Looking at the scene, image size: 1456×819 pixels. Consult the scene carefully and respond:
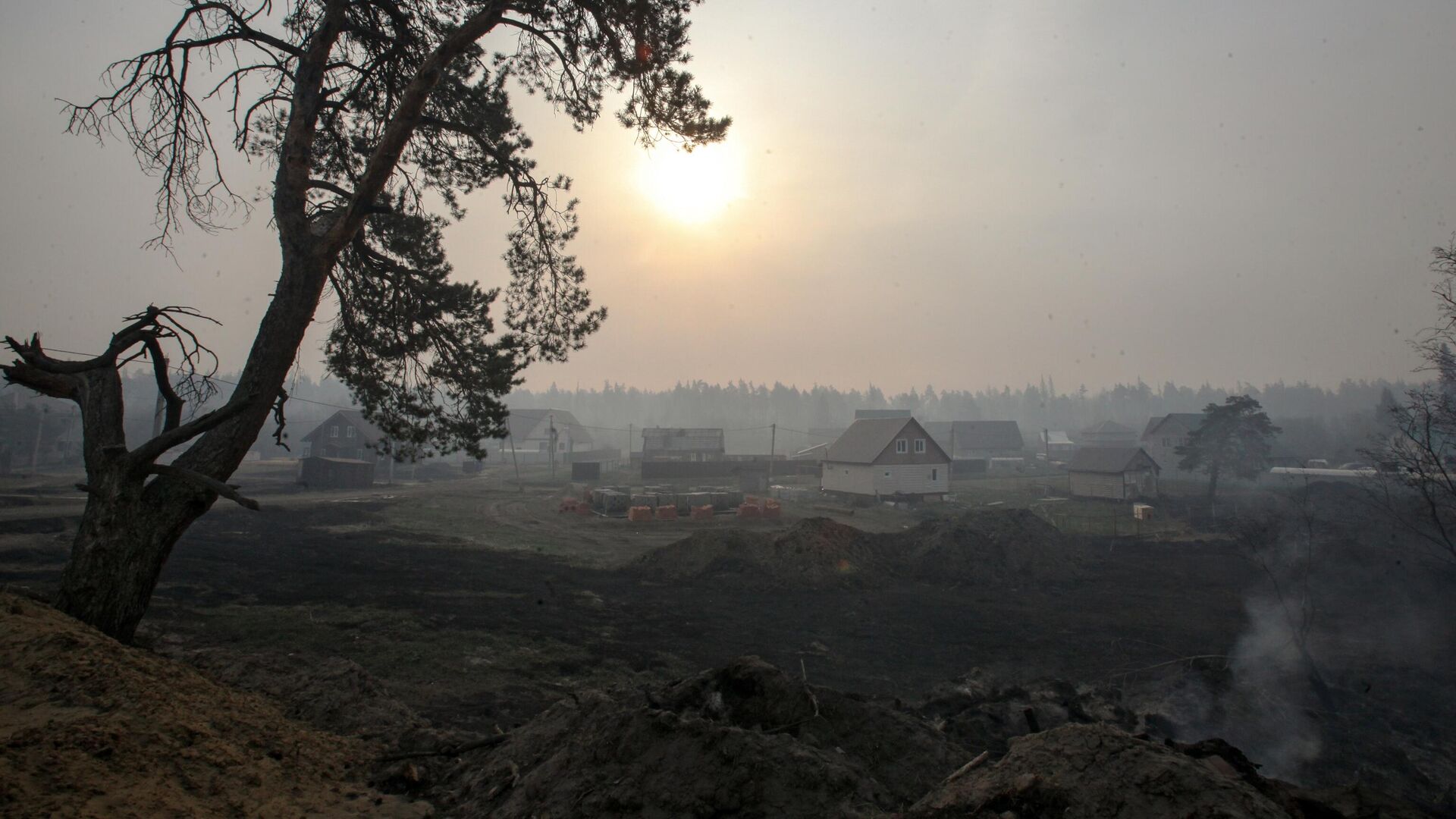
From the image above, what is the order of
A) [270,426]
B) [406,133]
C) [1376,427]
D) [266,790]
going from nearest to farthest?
[266,790] → [406,133] → [1376,427] → [270,426]

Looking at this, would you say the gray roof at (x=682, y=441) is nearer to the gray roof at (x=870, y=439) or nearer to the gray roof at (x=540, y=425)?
the gray roof at (x=870, y=439)

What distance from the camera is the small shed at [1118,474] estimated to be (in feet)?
139

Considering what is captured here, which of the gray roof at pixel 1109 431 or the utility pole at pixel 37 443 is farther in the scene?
the gray roof at pixel 1109 431

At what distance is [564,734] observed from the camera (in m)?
5.59

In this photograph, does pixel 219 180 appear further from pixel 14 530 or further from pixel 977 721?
pixel 14 530

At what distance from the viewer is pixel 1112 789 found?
13.0 feet

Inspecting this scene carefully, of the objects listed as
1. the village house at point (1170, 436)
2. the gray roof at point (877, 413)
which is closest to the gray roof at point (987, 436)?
the gray roof at point (877, 413)

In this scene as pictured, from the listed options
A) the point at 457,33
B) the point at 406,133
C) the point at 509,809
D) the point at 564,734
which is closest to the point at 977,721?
the point at 564,734

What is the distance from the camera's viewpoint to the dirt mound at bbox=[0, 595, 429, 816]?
3.74m

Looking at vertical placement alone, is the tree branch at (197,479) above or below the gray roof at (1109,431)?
below

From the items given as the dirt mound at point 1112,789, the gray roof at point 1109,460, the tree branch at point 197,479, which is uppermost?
the tree branch at point 197,479

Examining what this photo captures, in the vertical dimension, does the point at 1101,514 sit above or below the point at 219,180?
below

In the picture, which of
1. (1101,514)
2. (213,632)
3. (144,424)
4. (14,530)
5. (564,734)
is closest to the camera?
(564,734)

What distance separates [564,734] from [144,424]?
3431 inches
